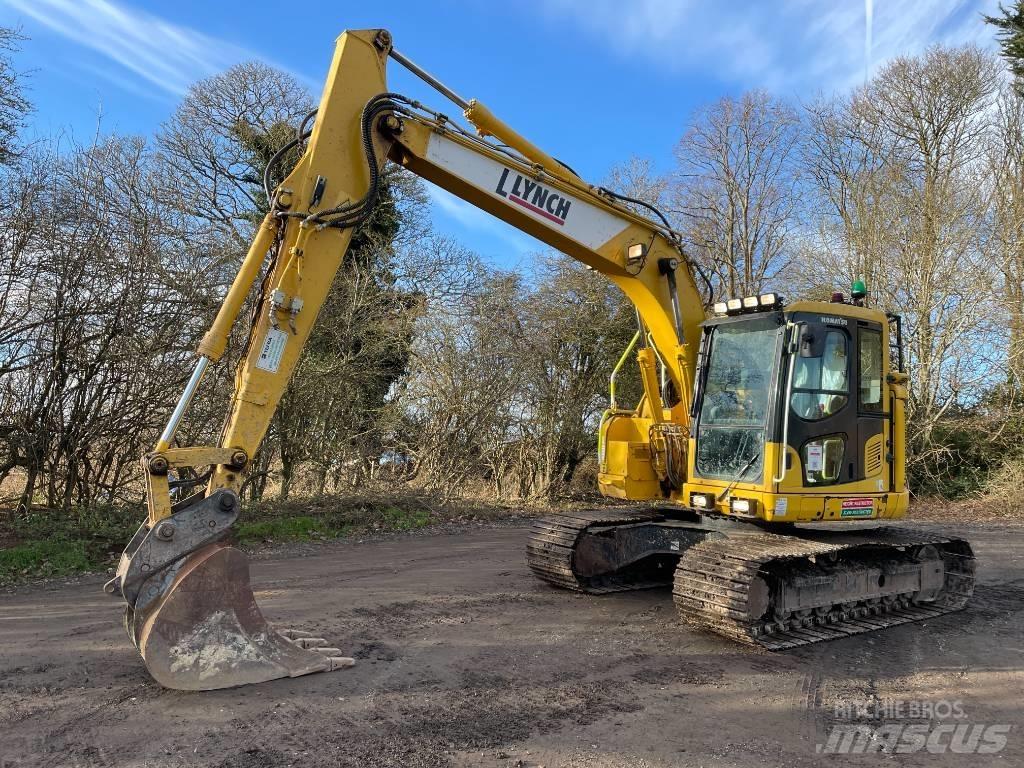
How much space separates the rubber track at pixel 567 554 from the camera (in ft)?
22.3

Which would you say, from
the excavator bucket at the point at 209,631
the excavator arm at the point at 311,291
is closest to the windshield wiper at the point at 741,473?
the excavator arm at the point at 311,291

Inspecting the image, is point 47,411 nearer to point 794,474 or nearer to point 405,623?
point 405,623

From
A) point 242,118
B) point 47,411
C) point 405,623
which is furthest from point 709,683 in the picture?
point 242,118

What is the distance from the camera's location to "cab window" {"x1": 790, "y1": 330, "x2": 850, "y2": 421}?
232 inches

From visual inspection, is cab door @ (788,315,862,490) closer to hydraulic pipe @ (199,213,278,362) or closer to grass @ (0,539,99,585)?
hydraulic pipe @ (199,213,278,362)

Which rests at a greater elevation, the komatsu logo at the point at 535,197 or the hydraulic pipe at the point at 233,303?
the komatsu logo at the point at 535,197

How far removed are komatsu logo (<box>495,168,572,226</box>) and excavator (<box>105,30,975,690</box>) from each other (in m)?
0.01

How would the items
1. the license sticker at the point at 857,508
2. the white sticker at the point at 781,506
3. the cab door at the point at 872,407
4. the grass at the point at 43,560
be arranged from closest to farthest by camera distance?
the white sticker at the point at 781,506
the license sticker at the point at 857,508
the cab door at the point at 872,407
the grass at the point at 43,560

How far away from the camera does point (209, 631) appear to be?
14.0 ft

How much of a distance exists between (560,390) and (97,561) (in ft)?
29.2

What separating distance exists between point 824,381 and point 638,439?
68.8 inches

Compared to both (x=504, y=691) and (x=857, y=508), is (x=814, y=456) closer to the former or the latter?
(x=857, y=508)

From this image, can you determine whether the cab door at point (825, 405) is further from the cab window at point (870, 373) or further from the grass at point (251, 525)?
the grass at point (251, 525)

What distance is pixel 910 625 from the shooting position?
633 cm
